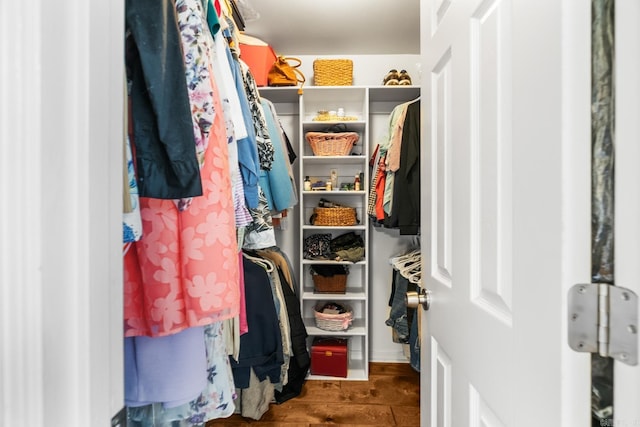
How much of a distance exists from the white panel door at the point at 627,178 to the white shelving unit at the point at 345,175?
1992mm

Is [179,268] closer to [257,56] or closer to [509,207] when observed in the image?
[509,207]

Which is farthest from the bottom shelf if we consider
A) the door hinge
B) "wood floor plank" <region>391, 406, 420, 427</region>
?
the door hinge

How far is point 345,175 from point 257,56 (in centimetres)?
105

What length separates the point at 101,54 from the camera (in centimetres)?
39

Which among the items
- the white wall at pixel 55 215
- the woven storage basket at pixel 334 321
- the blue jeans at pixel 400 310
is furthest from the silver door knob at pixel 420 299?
the woven storage basket at pixel 334 321

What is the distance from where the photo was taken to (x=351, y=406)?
77.1 inches

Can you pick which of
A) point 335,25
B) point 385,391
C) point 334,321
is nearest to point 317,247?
point 334,321

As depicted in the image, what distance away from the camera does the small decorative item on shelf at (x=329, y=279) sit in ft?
7.87

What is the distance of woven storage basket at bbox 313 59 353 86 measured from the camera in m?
2.35

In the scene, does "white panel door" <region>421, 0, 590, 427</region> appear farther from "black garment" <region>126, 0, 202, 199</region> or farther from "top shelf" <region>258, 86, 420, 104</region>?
"top shelf" <region>258, 86, 420, 104</region>

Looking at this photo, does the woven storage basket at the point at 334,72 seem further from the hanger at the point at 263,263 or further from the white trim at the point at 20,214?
the white trim at the point at 20,214

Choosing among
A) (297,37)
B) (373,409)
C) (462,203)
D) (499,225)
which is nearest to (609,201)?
(499,225)

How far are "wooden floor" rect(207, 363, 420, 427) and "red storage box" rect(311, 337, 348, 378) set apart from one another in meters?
0.07

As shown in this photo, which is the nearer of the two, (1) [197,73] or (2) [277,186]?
(1) [197,73]
